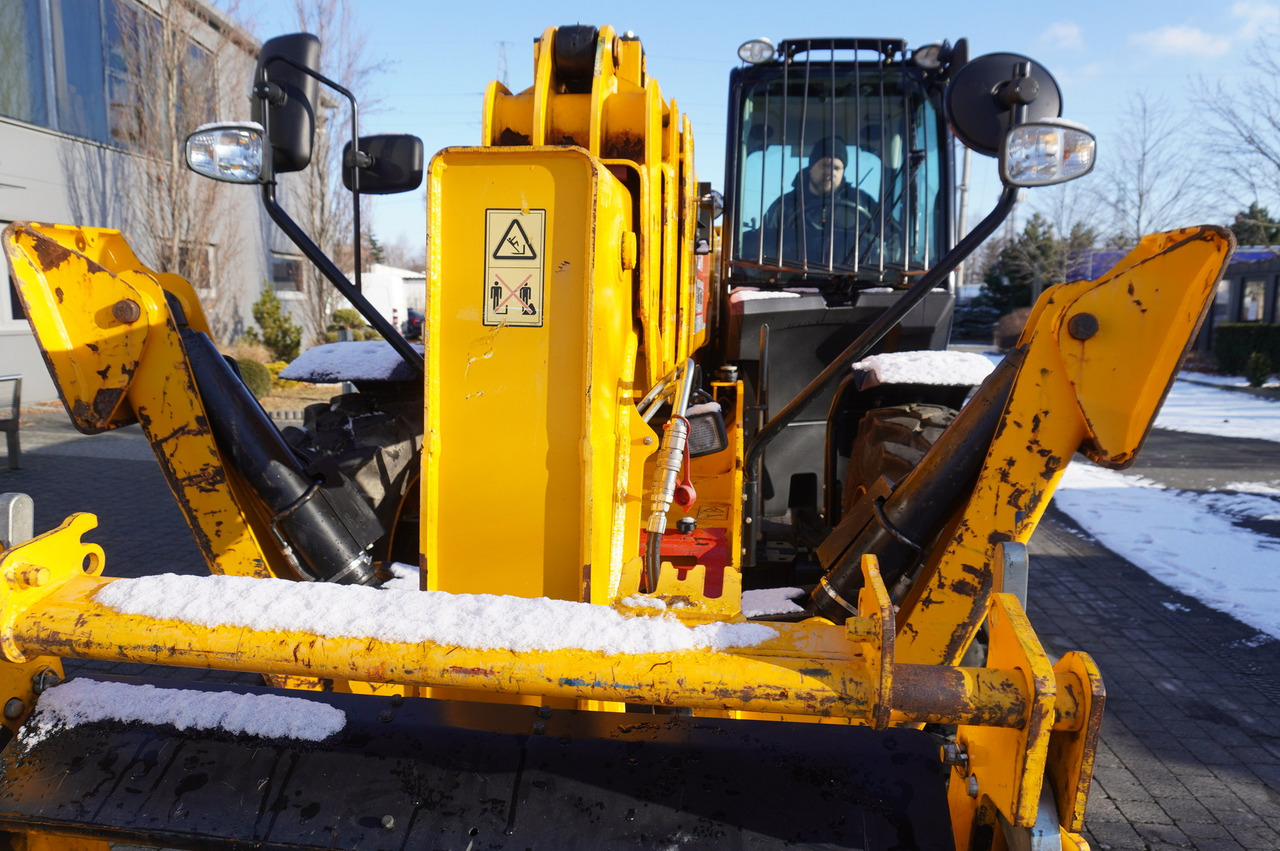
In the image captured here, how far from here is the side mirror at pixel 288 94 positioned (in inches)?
97.4

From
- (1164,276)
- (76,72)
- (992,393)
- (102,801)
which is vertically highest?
(76,72)

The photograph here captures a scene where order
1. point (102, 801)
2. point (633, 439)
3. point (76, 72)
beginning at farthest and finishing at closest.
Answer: point (76, 72), point (633, 439), point (102, 801)

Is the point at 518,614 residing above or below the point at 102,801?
above

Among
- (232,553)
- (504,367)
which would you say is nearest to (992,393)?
(504,367)

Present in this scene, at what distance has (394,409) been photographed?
355 cm

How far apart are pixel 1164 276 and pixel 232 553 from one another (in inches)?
98.6

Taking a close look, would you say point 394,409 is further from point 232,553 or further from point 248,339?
point 248,339

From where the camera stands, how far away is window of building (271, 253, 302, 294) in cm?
1961

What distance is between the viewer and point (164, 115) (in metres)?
14.7

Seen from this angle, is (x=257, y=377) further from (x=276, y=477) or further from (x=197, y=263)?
(x=276, y=477)

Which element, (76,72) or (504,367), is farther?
(76,72)

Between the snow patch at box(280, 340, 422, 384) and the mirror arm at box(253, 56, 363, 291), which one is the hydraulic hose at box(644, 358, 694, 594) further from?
the snow patch at box(280, 340, 422, 384)

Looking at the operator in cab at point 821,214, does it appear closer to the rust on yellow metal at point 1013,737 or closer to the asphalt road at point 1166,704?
the asphalt road at point 1166,704

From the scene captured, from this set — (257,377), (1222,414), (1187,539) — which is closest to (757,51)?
(1187,539)
